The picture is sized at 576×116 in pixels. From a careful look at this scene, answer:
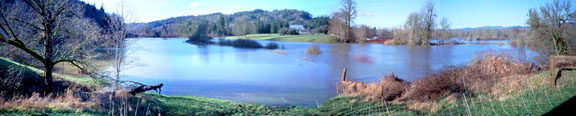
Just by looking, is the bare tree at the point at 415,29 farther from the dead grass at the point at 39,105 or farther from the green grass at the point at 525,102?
the dead grass at the point at 39,105

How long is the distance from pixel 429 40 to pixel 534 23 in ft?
85.1

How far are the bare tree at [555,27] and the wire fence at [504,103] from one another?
10.0 m

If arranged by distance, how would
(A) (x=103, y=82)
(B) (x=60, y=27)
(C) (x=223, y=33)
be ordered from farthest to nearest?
(C) (x=223, y=33) < (A) (x=103, y=82) < (B) (x=60, y=27)

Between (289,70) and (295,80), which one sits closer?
(295,80)

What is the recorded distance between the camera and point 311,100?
1207cm

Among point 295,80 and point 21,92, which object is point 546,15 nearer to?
point 295,80

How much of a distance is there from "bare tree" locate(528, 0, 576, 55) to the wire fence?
10.0m

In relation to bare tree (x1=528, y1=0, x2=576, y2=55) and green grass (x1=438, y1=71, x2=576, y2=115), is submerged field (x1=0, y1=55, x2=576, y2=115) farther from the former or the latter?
bare tree (x1=528, y1=0, x2=576, y2=55)

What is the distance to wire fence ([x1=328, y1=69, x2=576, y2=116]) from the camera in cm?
536

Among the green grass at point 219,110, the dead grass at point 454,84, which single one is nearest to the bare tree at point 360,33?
the dead grass at point 454,84

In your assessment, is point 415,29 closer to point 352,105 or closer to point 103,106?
point 352,105

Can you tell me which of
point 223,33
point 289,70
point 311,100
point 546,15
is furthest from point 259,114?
point 223,33

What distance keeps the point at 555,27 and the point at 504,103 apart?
14.5 metres

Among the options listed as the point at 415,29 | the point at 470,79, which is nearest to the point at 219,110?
the point at 470,79
